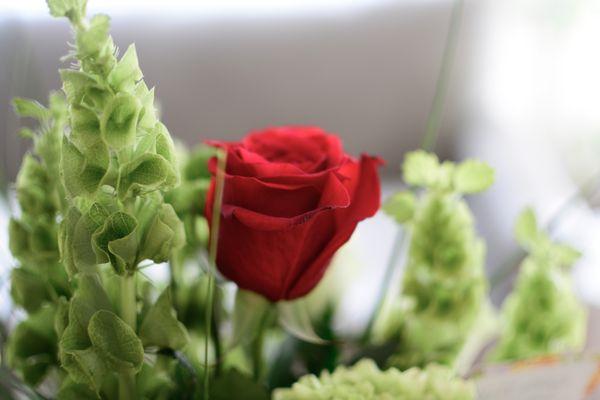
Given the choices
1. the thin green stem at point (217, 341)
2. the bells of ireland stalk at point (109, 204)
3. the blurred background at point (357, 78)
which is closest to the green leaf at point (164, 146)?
the bells of ireland stalk at point (109, 204)

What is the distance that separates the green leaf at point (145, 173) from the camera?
0.22m

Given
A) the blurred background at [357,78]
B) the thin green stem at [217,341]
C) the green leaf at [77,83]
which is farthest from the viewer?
the blurred background at [357,78]

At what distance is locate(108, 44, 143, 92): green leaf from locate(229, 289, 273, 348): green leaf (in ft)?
0.35

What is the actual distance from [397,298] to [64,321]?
0.18 metres

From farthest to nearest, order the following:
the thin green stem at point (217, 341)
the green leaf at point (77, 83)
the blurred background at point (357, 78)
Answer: the blurred background at point (357, 78) < the thin green stem at point (217, 341) < the green leaf at point (77, 83)

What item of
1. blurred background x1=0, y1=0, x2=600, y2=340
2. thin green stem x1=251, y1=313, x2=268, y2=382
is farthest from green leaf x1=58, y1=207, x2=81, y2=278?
blurred background x1=0, y1=0, x2=600, y2=340

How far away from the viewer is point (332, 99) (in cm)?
139

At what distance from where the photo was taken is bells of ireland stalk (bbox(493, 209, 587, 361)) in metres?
0.36

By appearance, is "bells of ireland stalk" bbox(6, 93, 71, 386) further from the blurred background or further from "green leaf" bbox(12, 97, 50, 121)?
the blurred background

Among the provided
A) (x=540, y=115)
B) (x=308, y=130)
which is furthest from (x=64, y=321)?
(x=540, y=115)

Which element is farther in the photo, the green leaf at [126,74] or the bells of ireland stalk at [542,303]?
the bells of ireland stalk at [542,303]

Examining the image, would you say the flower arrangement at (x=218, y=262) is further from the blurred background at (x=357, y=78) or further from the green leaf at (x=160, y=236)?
the blurred background at (x=357, y=78)

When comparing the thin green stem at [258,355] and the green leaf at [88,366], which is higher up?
the green leaf at [88,366]

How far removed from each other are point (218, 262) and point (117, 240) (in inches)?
2.5
